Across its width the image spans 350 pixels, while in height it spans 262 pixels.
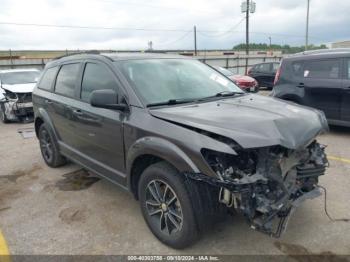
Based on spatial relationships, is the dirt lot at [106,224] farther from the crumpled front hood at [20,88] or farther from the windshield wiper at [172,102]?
the crumpled front hood at [20,88]

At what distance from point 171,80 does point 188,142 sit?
124 centimetres

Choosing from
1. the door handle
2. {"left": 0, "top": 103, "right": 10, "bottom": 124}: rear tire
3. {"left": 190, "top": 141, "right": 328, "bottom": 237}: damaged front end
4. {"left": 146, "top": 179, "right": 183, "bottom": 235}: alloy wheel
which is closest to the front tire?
{"left": 146, "top": 179, "right": 183, "bottom": 235}: alloy wheel

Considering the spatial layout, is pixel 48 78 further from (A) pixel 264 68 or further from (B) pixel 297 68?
(A) pixel 264 68

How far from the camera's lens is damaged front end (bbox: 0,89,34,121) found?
399 inches

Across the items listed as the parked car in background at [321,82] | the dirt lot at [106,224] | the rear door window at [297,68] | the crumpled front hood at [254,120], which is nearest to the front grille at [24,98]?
the dirt lot at [106,224]

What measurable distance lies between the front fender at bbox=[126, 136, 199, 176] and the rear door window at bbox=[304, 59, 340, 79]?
5.39 metres

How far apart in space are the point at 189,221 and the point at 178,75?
5.85 feet

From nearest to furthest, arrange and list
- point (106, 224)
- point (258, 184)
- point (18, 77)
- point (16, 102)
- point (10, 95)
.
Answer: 1. point (258, 184)
2. point (106, 224)
3. point (16, 102)
4. point (10, 95)
5. point (18, 77)

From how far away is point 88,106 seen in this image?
4.08 meters

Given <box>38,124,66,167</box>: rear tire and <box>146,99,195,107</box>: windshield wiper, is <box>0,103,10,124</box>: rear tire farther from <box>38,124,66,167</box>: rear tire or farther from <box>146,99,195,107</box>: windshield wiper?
<box>146,99,195,107</box>: windshield wiper

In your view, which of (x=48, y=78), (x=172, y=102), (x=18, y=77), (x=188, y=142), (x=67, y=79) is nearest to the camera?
(x=188, y=142)

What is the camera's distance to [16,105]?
Answer: 1011 cm

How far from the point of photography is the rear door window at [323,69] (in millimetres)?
7035

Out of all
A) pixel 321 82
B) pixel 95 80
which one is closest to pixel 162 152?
pixel 95 80
